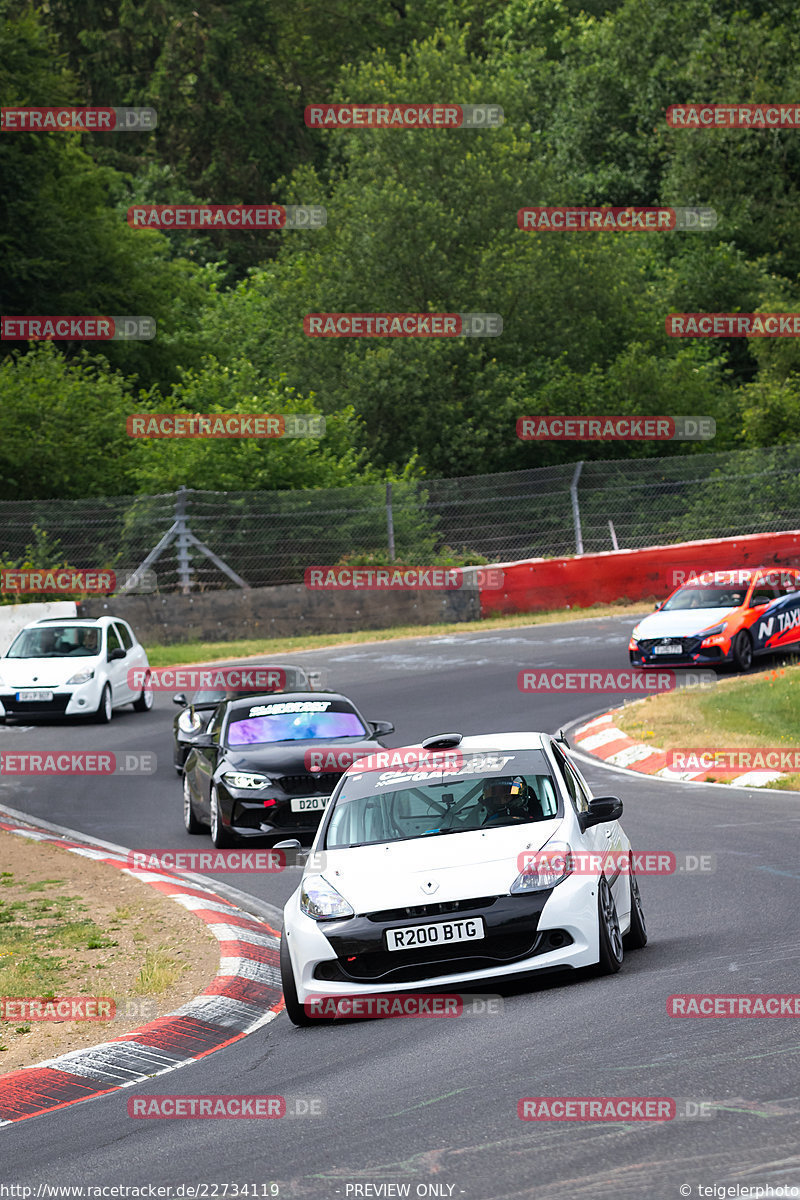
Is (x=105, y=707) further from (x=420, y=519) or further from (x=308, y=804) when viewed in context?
(x=308, y=804)

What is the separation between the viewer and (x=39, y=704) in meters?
22.9

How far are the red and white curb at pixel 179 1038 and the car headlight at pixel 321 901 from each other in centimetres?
72

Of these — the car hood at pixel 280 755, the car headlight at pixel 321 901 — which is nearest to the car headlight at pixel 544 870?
the car headlight at pixel 321 901

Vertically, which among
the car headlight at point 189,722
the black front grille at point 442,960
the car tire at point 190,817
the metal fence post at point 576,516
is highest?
the metal fence post at point 576,516

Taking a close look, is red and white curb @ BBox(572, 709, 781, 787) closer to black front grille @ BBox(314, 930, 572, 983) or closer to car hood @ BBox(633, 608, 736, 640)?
car hood @ BBox(633, 608, 736, 640)

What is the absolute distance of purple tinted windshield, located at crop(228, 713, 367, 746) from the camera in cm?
1492

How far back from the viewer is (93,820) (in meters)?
16.2

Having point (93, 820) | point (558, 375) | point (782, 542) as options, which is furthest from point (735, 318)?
point (93, 820)

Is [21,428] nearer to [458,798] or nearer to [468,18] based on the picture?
[458,798]

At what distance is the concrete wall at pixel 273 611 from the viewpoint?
1147 inches

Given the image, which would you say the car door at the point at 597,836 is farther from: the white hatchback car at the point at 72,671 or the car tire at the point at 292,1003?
the white hatchback car at the point at 72,671

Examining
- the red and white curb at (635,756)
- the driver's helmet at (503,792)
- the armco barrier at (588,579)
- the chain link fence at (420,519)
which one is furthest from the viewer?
the chain link fence at (420,519)

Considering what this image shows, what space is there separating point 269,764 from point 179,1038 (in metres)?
6.21

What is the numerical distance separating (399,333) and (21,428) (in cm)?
1001
